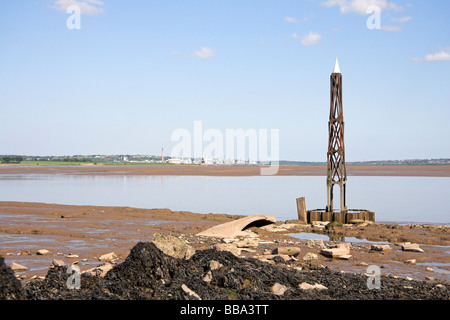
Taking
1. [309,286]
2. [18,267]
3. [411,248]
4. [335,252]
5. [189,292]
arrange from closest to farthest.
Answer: [189,292] → [309,286] → [18,267] → [335,252] → [411,248]

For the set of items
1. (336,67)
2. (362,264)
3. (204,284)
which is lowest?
(362,264)

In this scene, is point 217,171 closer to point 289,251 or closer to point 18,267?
point 289,251

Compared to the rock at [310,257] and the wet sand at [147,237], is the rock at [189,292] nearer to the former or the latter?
the wet sand at [147,237]

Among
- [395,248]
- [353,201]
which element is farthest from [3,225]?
[353,201]

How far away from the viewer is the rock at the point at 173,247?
419 inches

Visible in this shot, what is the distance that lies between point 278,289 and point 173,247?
2912mm

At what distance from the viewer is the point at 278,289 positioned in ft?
28.6

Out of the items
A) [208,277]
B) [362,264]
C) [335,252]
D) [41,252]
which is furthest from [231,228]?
[208,277]

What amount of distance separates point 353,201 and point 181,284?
24.3m

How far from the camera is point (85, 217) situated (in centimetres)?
2175

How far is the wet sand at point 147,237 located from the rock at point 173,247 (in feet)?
6.67

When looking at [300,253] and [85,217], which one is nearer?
[300,253]
